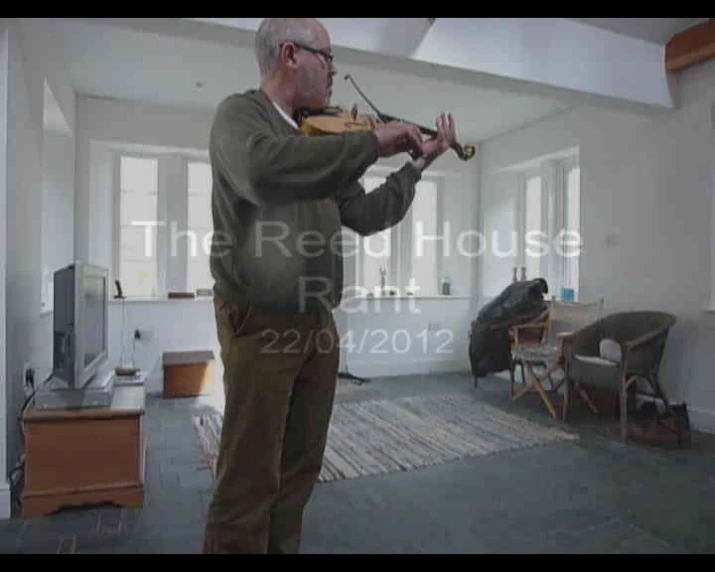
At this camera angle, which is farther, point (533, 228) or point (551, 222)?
point (533, 228)

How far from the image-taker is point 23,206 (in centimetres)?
255

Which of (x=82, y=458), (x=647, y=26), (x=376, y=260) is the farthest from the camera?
(x=376, y=260)

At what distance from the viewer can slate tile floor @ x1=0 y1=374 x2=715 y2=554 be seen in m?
1.96

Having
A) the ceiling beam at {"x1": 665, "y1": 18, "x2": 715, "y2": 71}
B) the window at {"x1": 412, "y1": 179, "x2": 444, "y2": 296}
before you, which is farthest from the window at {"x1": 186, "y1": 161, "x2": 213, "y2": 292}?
the ceiling beam at {"x1": 665, "y1": 18, "x2": 715, "y2": 71}

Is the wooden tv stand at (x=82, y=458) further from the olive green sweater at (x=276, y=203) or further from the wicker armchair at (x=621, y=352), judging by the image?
the wicker armchair at (x=621, y=352)

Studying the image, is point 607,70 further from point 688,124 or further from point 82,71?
point 82,71

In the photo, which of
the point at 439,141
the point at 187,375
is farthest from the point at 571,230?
the point at 439,141

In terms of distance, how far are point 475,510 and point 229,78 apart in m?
3.38

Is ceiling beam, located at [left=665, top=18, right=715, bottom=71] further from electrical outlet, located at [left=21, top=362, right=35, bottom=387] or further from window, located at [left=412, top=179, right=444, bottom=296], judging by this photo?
electrical outlet, located at [left=21, top=362, right=35, bottom=387]

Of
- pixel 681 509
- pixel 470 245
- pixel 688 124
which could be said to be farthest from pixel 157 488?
pixel 470 245

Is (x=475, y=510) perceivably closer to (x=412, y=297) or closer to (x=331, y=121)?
(x=331, y=121)

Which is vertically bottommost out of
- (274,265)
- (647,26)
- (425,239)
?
(274,265)

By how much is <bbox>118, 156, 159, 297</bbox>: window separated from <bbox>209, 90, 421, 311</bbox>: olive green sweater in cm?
415

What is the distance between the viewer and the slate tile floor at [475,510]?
77.3 inches
